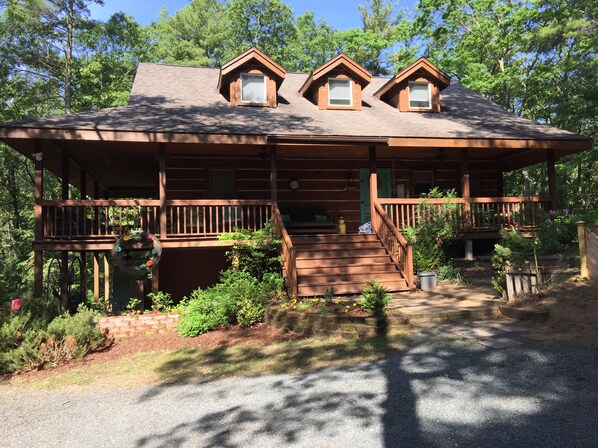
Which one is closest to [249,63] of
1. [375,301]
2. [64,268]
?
[64,268]

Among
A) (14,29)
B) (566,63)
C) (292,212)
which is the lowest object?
(292,212)

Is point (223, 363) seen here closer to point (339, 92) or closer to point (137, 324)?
point (137, 324)

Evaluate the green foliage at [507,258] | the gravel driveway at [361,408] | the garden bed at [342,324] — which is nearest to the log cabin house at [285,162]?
the garden bed at [342,324]

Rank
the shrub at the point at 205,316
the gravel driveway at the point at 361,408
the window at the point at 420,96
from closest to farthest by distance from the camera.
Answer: the gravel driveway at the point at 361,408 → the shrub at the point at 205,316 → the window at the point at 420,96

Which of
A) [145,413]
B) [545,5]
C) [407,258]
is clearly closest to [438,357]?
[145,413]

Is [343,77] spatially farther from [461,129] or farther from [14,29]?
[14,29]

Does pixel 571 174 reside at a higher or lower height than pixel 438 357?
higher

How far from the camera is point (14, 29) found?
22.0 meters

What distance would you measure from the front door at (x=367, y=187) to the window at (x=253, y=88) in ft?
13.3

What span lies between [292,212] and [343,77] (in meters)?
4.89

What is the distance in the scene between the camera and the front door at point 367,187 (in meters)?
13.9

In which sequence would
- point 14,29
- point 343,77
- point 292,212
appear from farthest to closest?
point 14,29 < point 343,77 < point 292,212

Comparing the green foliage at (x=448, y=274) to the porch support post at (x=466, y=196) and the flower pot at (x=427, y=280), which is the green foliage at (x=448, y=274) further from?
the porch support post at (x=466, y=196)

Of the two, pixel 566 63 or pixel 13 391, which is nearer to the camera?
pixel 13 391
